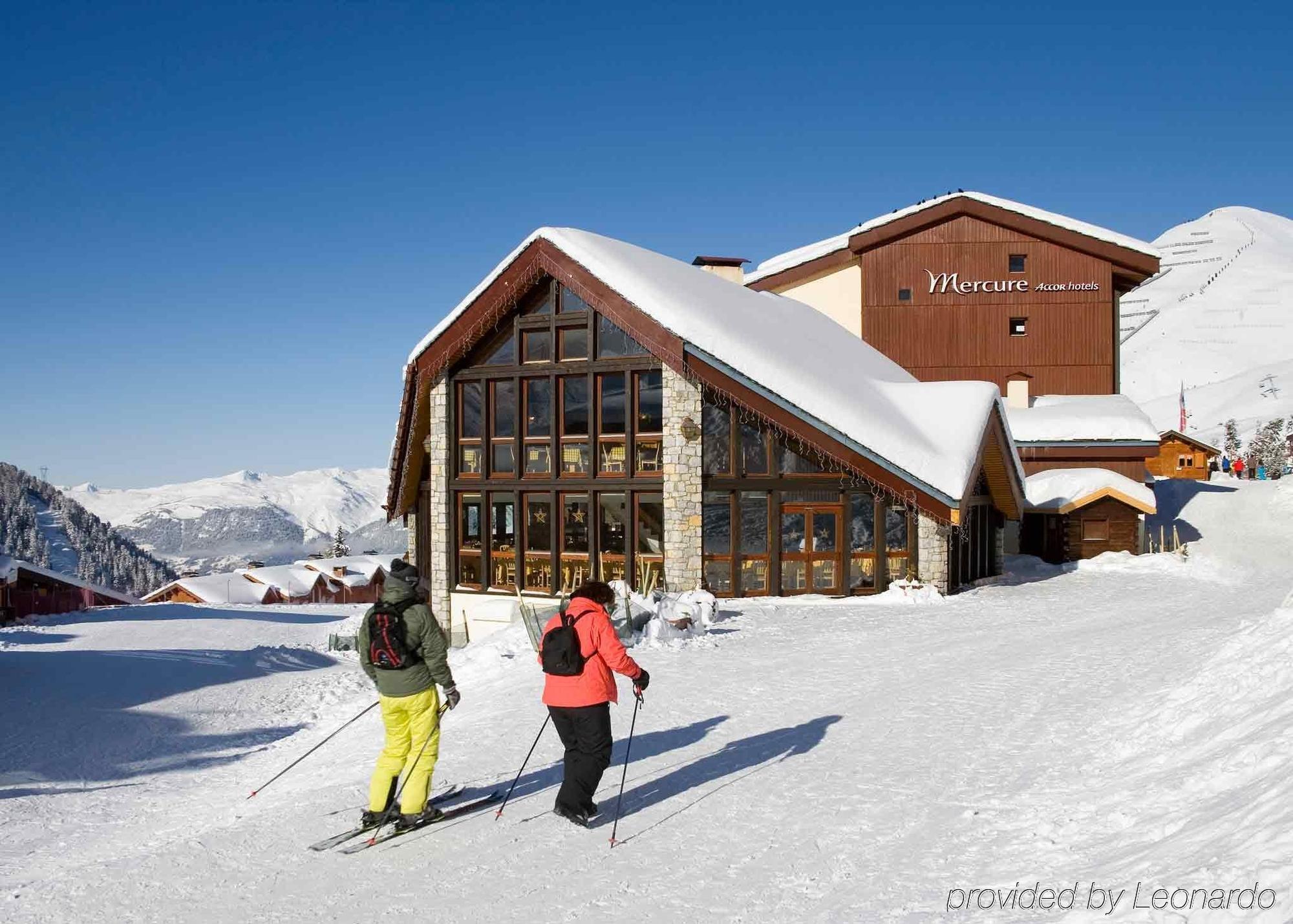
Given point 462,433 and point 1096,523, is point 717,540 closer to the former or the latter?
point 462,433

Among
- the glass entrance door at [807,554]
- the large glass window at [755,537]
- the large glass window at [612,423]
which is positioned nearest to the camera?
the large glass window at [755,537]

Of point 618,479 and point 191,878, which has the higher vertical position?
point 618,479

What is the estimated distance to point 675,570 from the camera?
19.8 meters

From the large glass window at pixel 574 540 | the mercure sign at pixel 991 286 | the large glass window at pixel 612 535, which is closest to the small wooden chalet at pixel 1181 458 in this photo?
the mercure sign at pixel 991 286

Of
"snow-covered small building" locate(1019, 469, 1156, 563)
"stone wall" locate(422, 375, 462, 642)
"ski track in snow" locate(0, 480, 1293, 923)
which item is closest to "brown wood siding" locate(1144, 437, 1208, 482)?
"snow-covered small building" locate(1019, 469, 1156, 563)

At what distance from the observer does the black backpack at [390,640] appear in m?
6.73

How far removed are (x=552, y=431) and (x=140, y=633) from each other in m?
16.5

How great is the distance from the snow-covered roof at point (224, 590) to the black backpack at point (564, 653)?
226 ft

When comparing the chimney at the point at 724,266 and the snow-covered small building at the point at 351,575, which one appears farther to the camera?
the snow-covered small building at the point at 351,575

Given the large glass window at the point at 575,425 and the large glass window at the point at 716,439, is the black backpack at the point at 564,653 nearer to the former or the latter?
the large glass window at the point at 716,439

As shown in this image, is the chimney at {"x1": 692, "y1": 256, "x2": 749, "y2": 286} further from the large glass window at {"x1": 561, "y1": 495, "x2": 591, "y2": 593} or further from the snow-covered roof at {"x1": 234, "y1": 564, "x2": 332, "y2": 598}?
the snow-covered roof at {"x1": 234, "y1": 564, "x2": 332, "y2": 598}

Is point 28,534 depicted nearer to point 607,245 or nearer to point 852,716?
point 607,245

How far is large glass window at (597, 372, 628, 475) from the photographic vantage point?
68.6ft

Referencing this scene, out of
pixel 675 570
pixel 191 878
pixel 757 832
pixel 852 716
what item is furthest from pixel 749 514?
pixel 191 878
